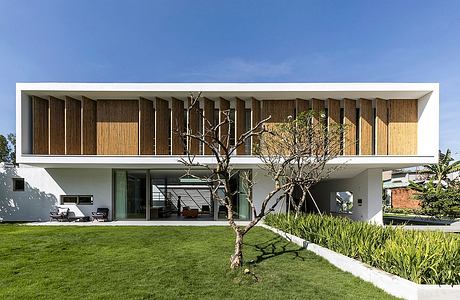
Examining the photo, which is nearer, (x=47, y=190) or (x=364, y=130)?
(x=364, y=130)

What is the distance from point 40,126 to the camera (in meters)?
16.5

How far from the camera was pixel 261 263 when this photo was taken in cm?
777

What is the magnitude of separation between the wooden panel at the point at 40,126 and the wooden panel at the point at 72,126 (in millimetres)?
1271

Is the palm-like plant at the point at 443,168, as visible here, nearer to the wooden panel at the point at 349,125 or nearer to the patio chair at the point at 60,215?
the wooden panel at the point at 349,125

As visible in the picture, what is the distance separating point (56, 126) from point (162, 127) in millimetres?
5866

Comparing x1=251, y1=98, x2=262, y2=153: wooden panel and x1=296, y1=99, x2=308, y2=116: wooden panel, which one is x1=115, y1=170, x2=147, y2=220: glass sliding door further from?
x1=296, y1=99, x2=308, y2=116: wooden panel

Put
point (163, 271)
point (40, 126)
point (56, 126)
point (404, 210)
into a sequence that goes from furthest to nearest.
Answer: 1. point (404, 210)
2. point (56, 126)
3. point (40, 126)
4. point (163, 271)

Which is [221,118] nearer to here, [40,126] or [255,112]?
[255,112]

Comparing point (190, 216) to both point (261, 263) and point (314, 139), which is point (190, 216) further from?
point (261, 263)

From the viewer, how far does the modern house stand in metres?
15.8

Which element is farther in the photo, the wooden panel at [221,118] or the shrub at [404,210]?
the shrub at [404,210]

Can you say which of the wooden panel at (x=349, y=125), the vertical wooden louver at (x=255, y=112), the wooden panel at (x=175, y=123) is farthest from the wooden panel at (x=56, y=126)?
the wooden panel at (x=349, y=125)

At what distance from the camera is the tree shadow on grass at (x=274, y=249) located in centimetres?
844

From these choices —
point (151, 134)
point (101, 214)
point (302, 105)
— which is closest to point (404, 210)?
point (302, 105)
